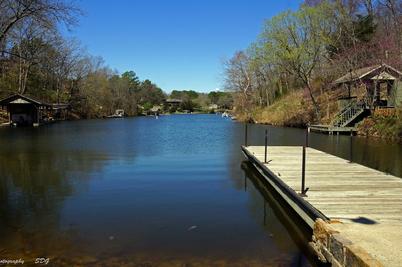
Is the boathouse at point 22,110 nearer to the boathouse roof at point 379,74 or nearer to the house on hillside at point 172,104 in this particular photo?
the boathouse roof at point 379,74

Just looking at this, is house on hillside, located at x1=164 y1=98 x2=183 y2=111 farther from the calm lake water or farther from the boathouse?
the calm lake water

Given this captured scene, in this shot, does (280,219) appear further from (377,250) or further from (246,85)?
(246,85)

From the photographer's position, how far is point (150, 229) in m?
8.10

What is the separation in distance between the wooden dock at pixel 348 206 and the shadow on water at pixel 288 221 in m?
0.30

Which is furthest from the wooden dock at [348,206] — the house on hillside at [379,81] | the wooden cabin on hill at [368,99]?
the house on hillside at [379,81]

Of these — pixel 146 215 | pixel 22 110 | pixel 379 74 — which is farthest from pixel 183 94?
pixel 146 215

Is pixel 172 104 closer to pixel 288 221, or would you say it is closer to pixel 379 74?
pixel 379 74

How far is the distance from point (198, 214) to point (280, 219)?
1.83 m

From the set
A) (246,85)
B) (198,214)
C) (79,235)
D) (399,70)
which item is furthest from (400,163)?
(246,85)

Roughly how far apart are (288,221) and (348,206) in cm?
165

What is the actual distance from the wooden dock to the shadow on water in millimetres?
299

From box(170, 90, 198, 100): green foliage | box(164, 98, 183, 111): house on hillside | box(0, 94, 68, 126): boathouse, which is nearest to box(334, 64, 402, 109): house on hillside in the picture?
box(0, 94, 68, 126): boathouse

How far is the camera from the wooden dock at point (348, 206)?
5.18 metres

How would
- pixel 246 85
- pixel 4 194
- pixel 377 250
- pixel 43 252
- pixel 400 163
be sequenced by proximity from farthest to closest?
pixel 246 85
pixel 400 163
pixel 4 194
pixel 43 252
pixel 377 250
